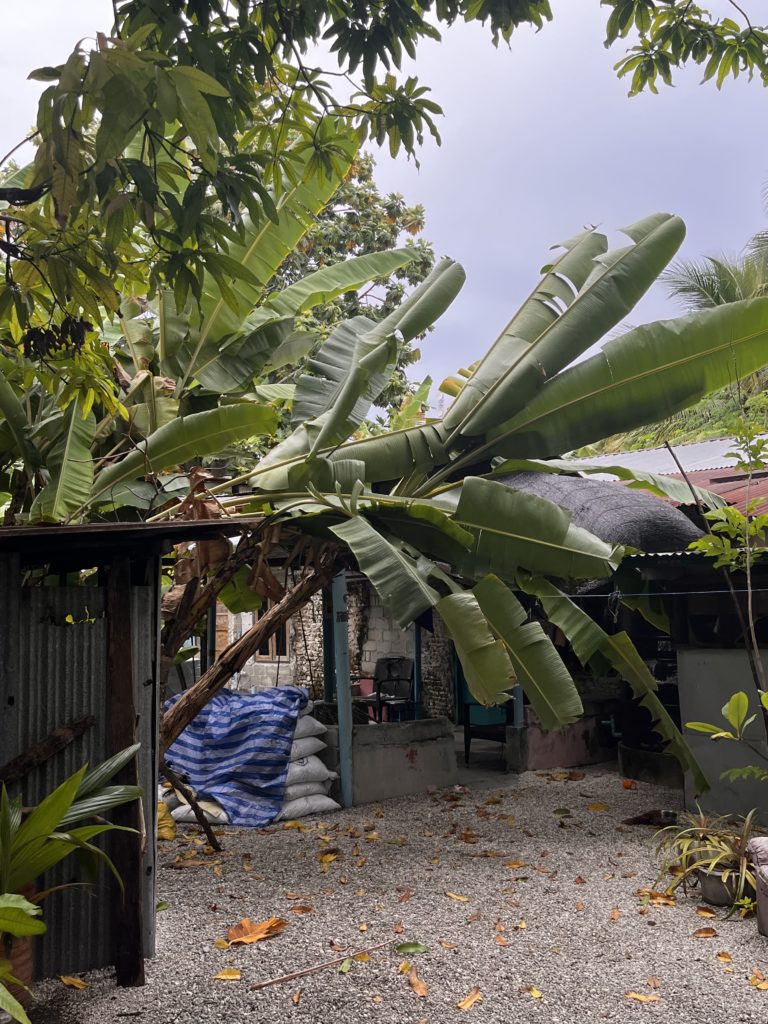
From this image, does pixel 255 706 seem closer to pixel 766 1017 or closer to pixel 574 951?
pixel 574 951

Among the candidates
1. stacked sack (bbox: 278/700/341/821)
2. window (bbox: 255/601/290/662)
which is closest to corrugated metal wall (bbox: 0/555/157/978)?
stacked sack (bbox: 278/700/341/821)

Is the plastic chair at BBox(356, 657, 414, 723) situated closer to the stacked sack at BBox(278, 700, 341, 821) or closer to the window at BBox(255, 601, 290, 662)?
the stacked sack at BBox(278, 700, 341, 821)

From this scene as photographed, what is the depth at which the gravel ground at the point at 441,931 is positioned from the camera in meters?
4.20

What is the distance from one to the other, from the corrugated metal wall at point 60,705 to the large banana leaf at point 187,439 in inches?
41.7

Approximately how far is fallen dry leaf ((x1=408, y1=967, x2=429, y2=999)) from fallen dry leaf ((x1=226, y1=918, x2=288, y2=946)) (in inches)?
40.9

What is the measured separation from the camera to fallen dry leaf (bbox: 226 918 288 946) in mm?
5124

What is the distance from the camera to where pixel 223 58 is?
2945 mm

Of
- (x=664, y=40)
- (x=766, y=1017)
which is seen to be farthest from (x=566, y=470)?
(x=766, y=1017)

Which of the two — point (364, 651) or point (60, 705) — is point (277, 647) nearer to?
point (364, 651)

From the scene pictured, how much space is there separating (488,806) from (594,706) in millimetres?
2699

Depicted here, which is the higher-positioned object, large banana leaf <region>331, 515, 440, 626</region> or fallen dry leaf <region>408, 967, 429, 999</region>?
large banana leaf <region>331, 515, 440, 626</region>

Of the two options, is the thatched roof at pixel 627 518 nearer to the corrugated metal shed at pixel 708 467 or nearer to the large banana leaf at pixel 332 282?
the corrugated metal shed at pixel 708 467

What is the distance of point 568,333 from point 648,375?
66 cm

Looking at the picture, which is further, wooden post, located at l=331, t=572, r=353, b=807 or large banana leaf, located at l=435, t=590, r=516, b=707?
wooden post, located at l=331, t=572, r=353, b=807
